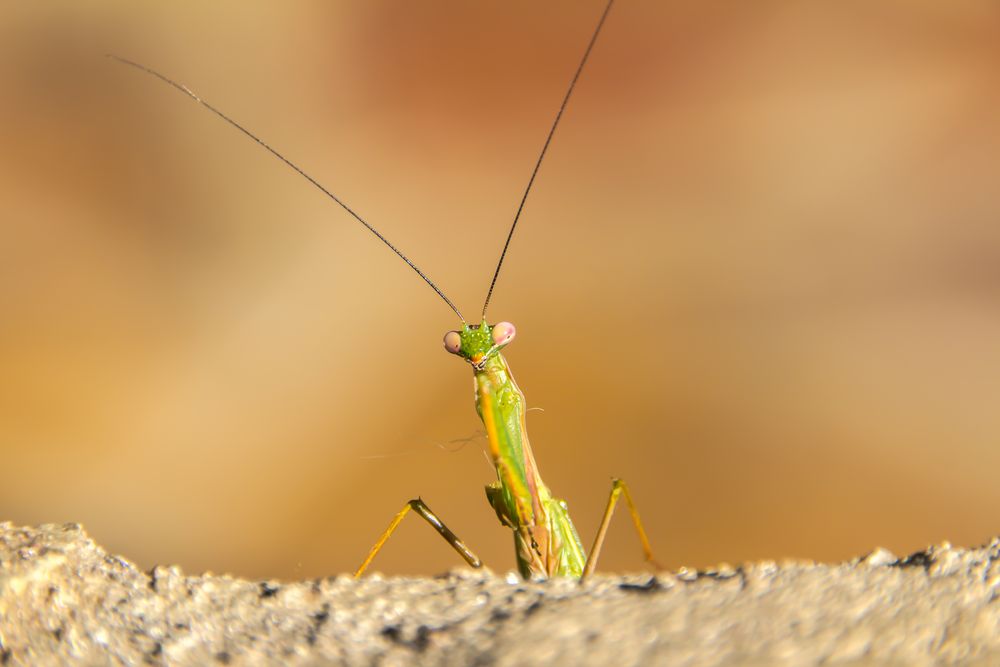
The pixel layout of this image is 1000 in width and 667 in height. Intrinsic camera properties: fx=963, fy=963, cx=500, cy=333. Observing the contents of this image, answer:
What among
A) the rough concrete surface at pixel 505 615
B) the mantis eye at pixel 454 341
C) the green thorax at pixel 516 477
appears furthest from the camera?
the mantis eye at pixel 454 341

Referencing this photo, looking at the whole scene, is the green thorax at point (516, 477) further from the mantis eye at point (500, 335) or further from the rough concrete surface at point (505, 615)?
the rough concrete surface at point (505, 615)

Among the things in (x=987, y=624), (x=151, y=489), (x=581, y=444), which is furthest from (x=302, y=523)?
(x=987, y=624)

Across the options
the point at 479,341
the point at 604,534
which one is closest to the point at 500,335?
the point at 479,341

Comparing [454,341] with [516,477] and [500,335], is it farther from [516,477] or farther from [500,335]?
[516,477]

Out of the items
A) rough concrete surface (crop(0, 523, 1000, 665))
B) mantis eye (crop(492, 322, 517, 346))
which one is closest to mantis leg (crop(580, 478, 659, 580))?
mantis eye (crop(492, 322, 517, 346))

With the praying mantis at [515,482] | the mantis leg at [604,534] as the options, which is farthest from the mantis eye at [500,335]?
the mantis leg at [604,534]
